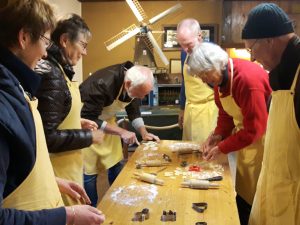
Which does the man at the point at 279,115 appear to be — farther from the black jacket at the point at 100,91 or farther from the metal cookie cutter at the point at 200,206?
the black jacket at the point at 100,91

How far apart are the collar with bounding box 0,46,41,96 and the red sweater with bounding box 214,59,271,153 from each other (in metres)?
1.20

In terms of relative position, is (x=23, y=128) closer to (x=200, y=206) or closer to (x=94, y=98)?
(x=200, y=206)

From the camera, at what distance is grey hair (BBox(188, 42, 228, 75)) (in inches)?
A: 72.1

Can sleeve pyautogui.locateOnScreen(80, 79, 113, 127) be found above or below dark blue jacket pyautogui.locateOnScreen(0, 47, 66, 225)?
below

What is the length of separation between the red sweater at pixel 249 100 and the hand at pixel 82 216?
1105 mm

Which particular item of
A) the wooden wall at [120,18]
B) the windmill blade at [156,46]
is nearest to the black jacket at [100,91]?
the windmill blade at [156,46]

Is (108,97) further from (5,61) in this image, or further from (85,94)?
(5,61)

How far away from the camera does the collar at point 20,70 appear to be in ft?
2.90

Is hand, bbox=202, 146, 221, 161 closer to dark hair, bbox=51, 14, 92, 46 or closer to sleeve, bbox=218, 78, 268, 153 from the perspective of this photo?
sleeve, bbox=218, 78, 268, 153

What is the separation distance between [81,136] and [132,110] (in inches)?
52.3

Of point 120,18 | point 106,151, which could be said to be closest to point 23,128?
point 106,151

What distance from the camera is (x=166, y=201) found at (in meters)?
1.46

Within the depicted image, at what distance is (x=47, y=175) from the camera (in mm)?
1013

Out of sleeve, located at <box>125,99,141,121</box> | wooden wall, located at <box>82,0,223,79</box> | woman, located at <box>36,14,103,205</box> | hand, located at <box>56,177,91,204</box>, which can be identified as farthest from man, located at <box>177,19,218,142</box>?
wooden wall, located at <box>82,0,223,79</box>
